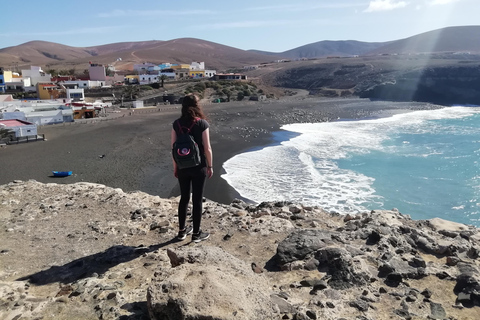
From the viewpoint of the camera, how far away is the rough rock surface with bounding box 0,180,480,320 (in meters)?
2.54

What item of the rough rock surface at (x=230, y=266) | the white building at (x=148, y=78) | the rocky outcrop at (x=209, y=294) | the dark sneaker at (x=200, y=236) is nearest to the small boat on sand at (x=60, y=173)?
the rough rock surface at (x=230, y=266)

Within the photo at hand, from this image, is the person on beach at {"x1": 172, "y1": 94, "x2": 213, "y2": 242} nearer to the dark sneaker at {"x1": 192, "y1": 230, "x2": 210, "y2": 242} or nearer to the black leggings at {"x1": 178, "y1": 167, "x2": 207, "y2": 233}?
the black leggings at {"x1": 178, "y1": 167, "x2": 207, "y2": 233}

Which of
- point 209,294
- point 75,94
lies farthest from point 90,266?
point 75,94

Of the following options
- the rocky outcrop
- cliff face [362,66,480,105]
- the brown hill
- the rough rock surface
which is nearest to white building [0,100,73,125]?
the rough rock surface

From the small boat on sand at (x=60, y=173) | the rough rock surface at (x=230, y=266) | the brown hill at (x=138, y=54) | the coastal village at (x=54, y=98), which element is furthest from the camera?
the brown hill at (x=138, y=54)

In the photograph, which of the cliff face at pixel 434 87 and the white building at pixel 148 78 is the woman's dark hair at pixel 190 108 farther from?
the cliff face at pixel 434 87

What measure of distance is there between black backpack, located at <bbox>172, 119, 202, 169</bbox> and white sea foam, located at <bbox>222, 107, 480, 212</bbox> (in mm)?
7643

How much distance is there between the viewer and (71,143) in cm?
2103

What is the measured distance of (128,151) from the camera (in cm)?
1927

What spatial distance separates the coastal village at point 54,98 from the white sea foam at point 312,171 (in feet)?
46.8

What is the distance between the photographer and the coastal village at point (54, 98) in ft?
74.0

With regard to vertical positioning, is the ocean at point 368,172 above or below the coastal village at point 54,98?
below

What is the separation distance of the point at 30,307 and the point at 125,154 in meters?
16.2

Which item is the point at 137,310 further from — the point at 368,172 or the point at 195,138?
the point at 368,172
